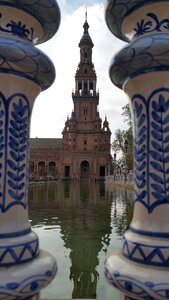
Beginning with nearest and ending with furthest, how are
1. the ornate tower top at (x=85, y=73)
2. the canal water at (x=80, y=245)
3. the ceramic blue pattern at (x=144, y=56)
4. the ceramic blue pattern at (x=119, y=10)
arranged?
1. the ceramic blue pattern at (x=144, y=56)
2. the ceramic blue pattern at (x=119, y=10)
3. the canal water at (x=80, y=245)
4. the ornate tower top at (x=85, y=73)

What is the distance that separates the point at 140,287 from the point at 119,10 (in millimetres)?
1072

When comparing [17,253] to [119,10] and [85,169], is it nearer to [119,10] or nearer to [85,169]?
[119,10]

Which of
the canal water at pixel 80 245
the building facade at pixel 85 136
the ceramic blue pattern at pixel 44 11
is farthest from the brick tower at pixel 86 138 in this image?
the ceramic blue pattern at pixel 44 11

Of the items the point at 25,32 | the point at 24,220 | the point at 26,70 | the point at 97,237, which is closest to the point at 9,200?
the point at 24,220

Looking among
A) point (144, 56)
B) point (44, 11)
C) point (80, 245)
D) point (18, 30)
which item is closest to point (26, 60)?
point (18, 30)

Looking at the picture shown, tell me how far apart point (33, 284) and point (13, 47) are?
33.5 inches

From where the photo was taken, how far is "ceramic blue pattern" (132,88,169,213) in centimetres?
113

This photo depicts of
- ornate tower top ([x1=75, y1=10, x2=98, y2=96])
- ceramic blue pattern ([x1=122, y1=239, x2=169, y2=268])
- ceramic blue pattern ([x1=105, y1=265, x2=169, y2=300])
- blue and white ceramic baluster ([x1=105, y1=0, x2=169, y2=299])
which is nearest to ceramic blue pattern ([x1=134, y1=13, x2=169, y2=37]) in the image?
blue and white ceramic baluster ([x1=105, y1=0, x2=169, y2=299])

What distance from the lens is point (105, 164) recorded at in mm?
59219

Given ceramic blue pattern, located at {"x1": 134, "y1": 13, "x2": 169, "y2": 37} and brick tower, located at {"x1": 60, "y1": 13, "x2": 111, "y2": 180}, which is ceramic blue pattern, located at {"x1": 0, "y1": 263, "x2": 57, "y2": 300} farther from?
brick tower, located at {"x1": 60, "y1": 13, "x2": 111, "y2": 180}

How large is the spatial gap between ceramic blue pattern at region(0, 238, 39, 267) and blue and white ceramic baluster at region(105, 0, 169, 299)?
11.7 inches

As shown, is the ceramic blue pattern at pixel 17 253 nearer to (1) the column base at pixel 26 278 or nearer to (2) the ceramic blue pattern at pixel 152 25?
(1) the column base at pixel 26 278

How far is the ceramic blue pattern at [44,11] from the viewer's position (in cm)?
122

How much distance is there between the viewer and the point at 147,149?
117 centimetres
